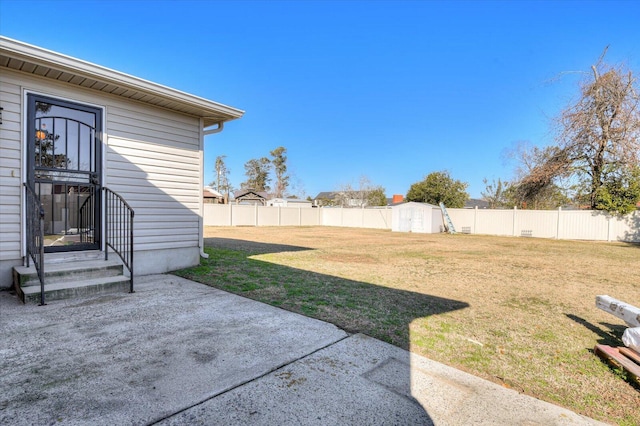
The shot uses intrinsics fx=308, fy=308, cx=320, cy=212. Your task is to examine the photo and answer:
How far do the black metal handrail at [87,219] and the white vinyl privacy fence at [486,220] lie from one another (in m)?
17.7

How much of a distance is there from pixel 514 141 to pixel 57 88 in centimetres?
2706

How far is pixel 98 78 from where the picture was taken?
4344mm

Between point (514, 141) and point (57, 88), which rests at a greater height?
point (514, 141)

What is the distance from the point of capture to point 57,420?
1.64 metres

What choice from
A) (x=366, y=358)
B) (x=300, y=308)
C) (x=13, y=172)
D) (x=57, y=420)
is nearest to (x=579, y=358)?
(x=366, y=358)

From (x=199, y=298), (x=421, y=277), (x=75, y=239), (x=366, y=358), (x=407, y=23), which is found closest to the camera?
(x=366, y=358)

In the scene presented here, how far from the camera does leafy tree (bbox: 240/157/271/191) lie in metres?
48.3

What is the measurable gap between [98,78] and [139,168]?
144 cm

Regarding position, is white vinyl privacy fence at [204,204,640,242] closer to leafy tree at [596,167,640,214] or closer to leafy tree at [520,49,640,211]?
leafy tree at [596,167,640,214]

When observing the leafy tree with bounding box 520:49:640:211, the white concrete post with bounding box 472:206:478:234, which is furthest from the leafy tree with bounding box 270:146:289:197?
the leafy tree with bounding box 520:49:640:211

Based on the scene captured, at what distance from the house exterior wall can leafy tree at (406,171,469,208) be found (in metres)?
25.1

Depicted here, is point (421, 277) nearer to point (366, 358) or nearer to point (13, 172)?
point (366, 358)

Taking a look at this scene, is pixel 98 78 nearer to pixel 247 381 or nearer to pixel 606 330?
pixel 247 381

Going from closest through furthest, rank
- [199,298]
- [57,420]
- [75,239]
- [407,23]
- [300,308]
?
[57,420], [300,308], [199,298], [75,239], [407,23]
